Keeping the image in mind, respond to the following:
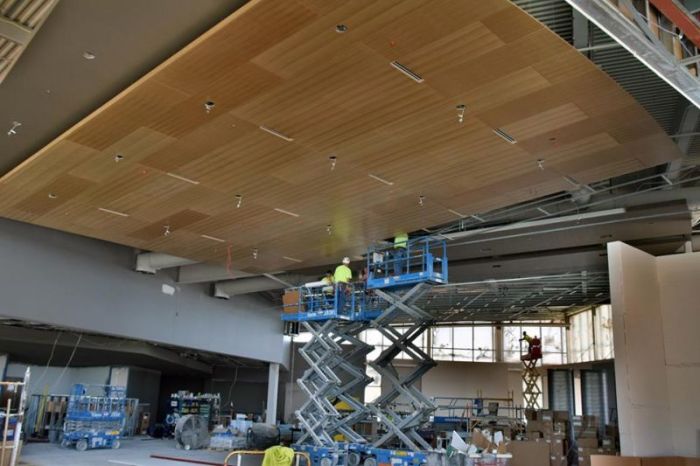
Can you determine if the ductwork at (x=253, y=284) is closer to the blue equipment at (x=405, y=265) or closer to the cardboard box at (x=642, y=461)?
the blue equipment at (x=405, y=265)

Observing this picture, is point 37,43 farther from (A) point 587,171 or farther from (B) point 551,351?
(B) point 551,351

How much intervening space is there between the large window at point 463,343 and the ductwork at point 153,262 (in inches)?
810

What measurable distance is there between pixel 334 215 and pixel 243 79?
6.61 m

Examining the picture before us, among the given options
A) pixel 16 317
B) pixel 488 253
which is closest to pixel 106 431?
pixel 16 317

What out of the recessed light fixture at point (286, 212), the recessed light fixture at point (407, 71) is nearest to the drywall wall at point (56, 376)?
the recessed light fixture at point (286, 212)

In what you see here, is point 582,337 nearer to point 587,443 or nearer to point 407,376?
point 587,443

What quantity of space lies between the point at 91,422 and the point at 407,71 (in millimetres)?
20635

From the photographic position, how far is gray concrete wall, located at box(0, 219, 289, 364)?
18812 millimetres

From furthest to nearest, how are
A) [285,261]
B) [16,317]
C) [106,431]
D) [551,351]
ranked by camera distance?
[551,351] → [106,431] → [285,261] → [16,317]

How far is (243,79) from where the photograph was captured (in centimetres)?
887

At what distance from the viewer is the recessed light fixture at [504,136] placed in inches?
404

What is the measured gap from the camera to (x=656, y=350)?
13.8 metres

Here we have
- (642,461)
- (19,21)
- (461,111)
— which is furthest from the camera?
(642,461)

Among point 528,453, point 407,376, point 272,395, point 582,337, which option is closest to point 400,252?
point 407,376
